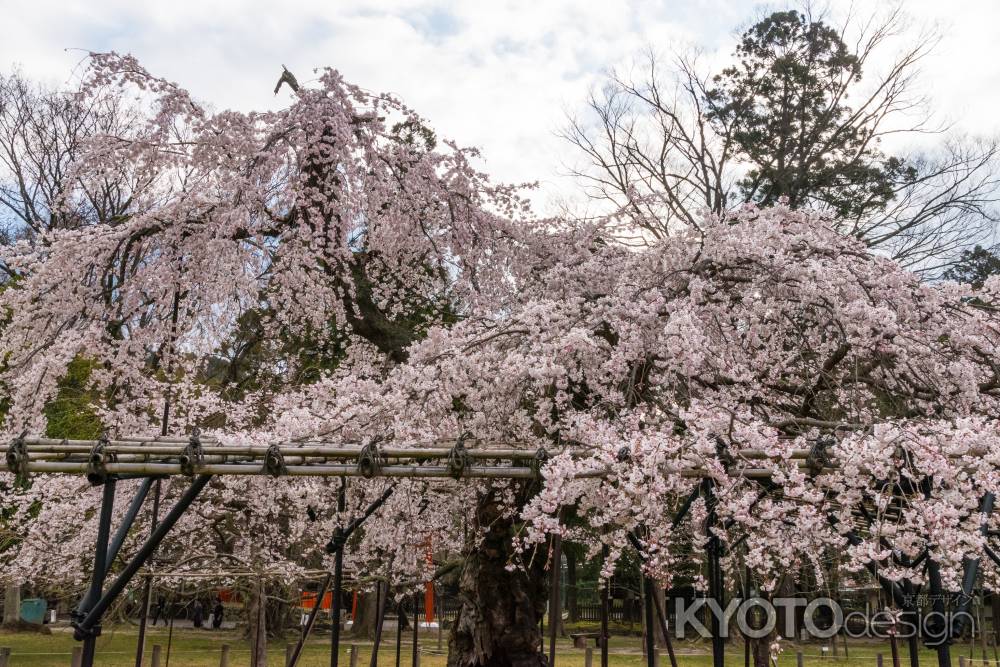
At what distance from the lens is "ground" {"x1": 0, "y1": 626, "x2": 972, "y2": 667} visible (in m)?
14.2

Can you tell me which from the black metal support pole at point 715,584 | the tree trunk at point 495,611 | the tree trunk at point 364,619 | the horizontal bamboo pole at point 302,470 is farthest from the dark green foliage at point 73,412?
the black metal support pole at point 715,584

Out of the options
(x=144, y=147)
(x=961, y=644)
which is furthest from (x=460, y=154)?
(x=961, y=644)

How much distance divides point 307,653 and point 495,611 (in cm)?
1132

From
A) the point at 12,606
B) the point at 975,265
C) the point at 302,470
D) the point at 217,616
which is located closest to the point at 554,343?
the point at 302,470

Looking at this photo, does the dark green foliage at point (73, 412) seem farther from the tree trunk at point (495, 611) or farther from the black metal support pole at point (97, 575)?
the black metal support pole at point (97, 575)

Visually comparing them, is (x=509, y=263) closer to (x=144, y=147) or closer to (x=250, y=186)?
(x=250, y=186)

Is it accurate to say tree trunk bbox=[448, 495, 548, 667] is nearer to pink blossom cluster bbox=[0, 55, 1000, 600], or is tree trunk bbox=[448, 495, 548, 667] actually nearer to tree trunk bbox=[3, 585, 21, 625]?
pink blossom cluster bbox=[0, 55, 1000, 600]

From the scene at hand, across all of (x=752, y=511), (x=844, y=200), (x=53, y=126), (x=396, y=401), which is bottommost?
(x=752, y=511)

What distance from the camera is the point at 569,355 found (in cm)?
555

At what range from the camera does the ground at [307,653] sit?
14.2 meters

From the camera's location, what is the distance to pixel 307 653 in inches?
664

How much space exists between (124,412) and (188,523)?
2375 millimetres

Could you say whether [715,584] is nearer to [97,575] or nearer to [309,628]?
[97,575]

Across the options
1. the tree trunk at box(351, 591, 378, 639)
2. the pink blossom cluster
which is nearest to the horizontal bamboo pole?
the pink blossom cluster
